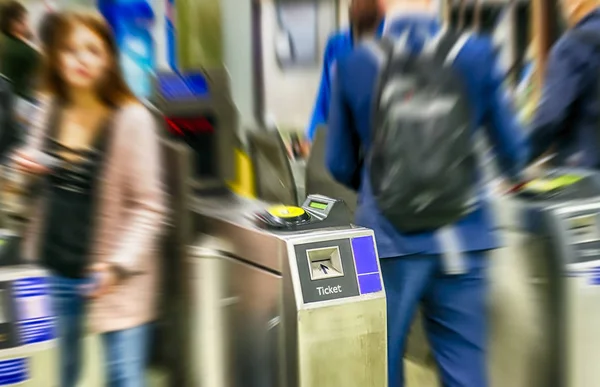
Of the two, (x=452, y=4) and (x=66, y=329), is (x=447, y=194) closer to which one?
(x=452, y=4)

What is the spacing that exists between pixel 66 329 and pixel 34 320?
0.08 meters

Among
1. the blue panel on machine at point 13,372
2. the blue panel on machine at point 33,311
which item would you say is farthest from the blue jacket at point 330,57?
the blue panel on machine at point 13,372

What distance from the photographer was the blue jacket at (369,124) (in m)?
1.90

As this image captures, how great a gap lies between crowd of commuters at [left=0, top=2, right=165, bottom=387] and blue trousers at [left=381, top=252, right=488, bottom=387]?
64cm

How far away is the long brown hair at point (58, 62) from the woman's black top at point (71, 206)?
66 mm

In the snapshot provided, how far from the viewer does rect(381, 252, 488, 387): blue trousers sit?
1.94m

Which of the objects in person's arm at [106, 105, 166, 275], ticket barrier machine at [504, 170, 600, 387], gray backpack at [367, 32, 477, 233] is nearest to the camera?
person's arm at [106, 105, 166, 275]

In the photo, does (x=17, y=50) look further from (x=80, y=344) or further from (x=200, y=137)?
(x=80, y=344)

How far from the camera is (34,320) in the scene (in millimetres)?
1688

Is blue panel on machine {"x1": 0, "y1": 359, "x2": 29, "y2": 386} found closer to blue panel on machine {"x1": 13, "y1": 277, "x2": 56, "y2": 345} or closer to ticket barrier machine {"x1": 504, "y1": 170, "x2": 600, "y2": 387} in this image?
blue panel on machine {"x1": 13, "y1": 277, "x2": 56, "y2": 345}

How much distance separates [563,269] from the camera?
2.04 m

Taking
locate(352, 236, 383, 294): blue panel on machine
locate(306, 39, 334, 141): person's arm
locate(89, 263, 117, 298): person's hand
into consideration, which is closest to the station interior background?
locate(306, 39, 334, 141): person's arm

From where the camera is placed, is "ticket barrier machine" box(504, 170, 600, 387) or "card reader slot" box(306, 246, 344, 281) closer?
"card reader slot" box(306, 246, 344, 281)

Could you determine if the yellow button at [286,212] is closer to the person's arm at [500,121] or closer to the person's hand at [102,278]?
the person's hand at [102,278]
